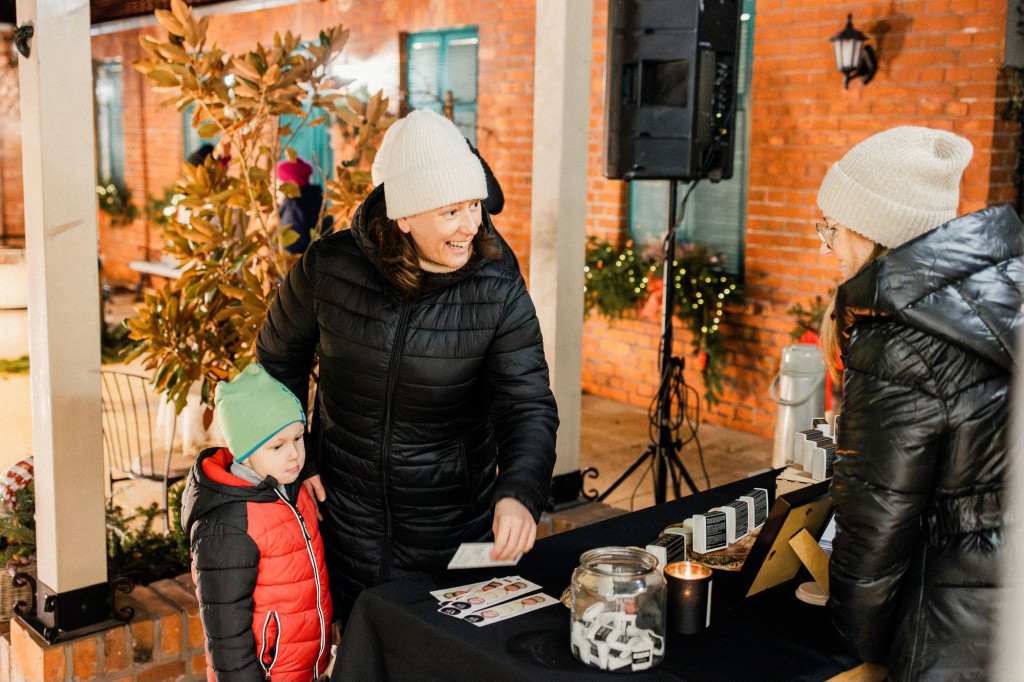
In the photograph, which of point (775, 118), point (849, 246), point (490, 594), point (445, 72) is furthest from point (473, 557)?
point (445, 72)

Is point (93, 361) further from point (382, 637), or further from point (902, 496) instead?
point (902, 496)

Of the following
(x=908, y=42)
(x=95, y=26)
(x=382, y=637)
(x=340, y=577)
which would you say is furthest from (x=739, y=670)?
(x=908, y=42)

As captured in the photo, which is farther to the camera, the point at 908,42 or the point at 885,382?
the point at 908,42

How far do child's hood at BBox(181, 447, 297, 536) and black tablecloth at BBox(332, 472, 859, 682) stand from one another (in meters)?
0.33

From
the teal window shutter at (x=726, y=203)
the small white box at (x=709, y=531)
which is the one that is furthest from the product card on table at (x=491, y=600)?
the teal window shutter at (x=726, y=203)

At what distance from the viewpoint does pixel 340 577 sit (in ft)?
7.48

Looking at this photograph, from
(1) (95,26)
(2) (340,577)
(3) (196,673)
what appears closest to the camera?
(2) (340,577)

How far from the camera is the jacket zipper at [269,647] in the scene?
6.88 feet

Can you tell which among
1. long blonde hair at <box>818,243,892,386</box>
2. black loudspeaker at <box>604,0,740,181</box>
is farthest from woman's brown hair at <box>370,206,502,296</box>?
black loudspeaker at <box>604,0,740,181</box>

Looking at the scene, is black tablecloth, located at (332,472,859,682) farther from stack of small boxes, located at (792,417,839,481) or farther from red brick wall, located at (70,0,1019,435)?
red brick wall, located at (70,0,1019,435)

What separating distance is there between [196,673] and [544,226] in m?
1.78

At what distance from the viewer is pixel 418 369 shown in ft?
7.00

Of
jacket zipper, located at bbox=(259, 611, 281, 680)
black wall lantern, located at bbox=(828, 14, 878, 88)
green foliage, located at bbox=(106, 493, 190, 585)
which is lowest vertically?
green foliage, located at bbox=(106, 493, 190, 585)

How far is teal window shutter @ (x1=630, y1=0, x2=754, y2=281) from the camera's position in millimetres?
6137
